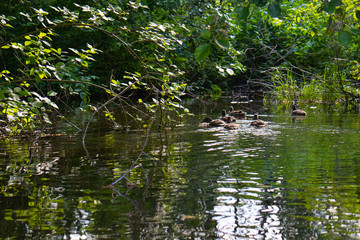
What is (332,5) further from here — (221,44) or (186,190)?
(186,190)

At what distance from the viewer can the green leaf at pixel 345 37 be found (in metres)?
3.27

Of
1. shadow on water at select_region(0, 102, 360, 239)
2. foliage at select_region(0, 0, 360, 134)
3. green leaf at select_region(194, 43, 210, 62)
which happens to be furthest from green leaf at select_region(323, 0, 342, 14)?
Result: shadow on water at select_region(0, 102, 360, 239)

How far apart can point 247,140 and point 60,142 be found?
3.44m

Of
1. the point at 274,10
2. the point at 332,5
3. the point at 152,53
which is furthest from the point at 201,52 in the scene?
the point at 152,53

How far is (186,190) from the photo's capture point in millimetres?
4922

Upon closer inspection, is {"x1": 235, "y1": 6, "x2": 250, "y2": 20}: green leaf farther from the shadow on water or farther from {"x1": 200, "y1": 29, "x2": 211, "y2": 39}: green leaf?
the shadow on water

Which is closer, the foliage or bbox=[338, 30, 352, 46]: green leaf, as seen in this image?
bbox=[338, 30, 352, 46]: green leaf

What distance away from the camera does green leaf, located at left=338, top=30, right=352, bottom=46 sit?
3268 mm

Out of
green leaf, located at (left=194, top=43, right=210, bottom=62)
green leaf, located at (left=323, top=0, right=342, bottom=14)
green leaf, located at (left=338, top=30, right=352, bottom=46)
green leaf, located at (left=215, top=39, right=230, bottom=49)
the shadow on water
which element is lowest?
the shadow on water

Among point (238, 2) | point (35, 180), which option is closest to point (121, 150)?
point (35, 180)

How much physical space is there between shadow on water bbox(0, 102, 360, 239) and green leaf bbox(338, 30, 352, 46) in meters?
1.41

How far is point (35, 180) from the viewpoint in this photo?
218 inches

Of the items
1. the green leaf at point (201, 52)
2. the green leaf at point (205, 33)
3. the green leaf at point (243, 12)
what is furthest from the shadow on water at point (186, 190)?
the green leaf at point (243, 12)

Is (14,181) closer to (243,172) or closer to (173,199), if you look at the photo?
(173,199)
